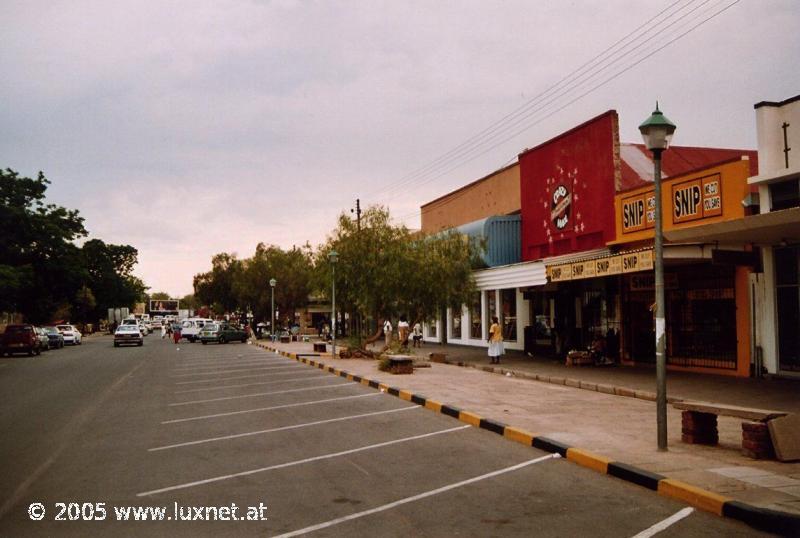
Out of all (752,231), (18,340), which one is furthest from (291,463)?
(18,340)

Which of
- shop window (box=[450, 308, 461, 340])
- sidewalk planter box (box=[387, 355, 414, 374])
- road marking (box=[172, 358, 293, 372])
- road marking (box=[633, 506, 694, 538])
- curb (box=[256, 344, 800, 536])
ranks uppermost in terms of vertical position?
shop window (box=[450, 308, 461, 340])

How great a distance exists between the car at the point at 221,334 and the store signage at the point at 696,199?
41428 millimetres

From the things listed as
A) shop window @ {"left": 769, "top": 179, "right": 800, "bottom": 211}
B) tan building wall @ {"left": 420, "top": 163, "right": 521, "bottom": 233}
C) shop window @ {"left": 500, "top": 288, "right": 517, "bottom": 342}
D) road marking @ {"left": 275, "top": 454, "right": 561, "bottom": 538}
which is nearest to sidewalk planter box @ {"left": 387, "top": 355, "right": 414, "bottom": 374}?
shop window @ {"left": 769, "top": 179, "right": 800, "bottom": 211}

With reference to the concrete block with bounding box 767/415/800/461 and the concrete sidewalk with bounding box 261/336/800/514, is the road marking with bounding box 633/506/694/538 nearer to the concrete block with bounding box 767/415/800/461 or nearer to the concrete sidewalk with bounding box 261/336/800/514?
the concrete sidewalk with bounding box 261/336/800/514

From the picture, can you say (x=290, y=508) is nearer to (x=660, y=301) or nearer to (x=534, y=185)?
(x=660, y=301)

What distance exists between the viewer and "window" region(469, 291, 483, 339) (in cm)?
3534

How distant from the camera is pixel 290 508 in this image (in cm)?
677

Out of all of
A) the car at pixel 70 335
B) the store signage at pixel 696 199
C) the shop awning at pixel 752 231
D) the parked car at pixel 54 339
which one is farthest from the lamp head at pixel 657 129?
the car at pixel 70 335

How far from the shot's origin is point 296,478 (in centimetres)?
815

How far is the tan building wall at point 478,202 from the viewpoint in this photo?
112 feet

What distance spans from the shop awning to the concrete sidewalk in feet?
11.2

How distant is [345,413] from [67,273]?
A: 48.8m

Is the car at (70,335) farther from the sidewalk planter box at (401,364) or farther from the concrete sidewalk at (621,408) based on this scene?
the sidewalk planter box at (401,364)

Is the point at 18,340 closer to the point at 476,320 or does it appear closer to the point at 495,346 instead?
the point at 476,320
